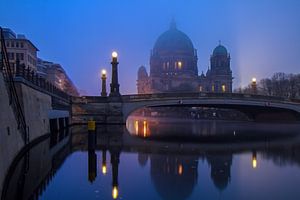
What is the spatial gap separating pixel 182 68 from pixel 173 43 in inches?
425

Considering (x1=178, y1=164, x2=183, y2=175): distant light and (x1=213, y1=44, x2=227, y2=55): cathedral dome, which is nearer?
(x1=178, y1=164, x2=183, y2=175): distant light

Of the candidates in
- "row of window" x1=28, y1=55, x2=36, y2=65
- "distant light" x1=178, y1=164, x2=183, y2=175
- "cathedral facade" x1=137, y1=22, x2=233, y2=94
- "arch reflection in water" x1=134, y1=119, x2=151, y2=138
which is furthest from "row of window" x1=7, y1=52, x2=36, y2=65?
"distant light" x1=178, y1=164, x2=183, y2=175

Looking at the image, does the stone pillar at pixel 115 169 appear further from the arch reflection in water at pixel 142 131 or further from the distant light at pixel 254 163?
the arch reflection in water at pixel 142 131

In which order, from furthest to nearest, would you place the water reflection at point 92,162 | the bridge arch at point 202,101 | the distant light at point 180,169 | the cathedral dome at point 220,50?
the cathedral dome at point 220,50 < the bridge arch at point 202,101 < the distant light at point 180,169 < the water reflection at point 92,162

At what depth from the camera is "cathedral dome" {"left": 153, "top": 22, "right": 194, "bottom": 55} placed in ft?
489

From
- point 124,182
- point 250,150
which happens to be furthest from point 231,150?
point 124,182

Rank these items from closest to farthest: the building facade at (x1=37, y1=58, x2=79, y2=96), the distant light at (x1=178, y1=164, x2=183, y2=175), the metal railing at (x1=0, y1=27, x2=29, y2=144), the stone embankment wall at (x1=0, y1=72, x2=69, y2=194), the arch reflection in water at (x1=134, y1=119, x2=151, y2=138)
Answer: the stone embankment wall at (x1=0, y1=72, x2=69, y2=194) < the distant light at (x1=178, y1=164, x2=183, y2=175) < the metal railing at (x1=0, y1=27, x2=29, y2=144) < the arch reflection in water at (x1=134, y1=119, x2=151, y2=138) < the building facade at (x1=37, y1=58, x2=79, y2=96)

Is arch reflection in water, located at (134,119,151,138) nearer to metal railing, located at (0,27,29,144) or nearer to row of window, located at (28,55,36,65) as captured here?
metal railing, located at (0,27,29,144)

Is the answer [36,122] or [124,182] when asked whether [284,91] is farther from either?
[124,182]

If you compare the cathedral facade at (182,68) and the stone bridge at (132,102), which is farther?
the cathedral facade at (182,68)

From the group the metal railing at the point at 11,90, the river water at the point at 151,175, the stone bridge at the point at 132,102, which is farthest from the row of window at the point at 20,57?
the river water at the point at 151,175

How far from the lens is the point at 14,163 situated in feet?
48.7

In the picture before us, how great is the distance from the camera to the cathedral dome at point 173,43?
14912 centimetres

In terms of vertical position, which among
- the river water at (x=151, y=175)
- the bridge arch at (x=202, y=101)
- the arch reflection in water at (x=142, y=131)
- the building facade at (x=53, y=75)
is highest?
the building facade at (x=53, y=75)
